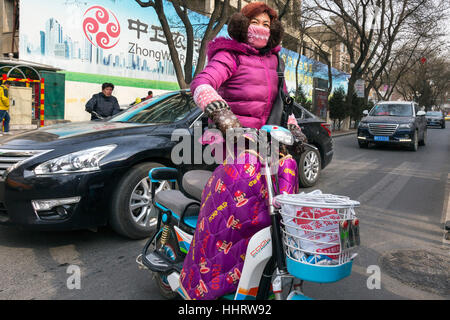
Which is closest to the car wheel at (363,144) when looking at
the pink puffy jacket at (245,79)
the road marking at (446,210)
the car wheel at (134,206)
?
the road marking at (446,210)

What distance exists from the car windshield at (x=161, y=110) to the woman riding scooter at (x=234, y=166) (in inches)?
87.2

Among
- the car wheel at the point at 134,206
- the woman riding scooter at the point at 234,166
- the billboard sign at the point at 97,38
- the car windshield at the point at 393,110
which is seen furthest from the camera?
the billboard sign at the point at 97,38

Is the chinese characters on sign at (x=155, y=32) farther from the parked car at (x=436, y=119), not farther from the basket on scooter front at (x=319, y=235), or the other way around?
the parked car at (x=436, y=119)

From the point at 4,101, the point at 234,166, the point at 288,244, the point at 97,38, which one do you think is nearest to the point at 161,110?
the point at 234,166

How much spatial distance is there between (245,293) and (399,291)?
1709 mm

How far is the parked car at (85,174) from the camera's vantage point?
340 cm

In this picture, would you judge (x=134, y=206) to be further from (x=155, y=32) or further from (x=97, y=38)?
(x=155, y=32)

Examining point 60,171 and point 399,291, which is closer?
point 399,291

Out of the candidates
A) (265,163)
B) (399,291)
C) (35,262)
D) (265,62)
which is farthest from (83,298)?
(399,291)

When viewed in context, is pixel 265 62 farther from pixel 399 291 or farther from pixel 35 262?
pixel 35 262

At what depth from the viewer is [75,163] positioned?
138 inches

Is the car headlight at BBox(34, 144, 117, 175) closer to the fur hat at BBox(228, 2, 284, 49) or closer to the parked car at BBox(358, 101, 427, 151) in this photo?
the fur hat at BBox(228, 2, 284, 49)

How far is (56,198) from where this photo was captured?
3408mm

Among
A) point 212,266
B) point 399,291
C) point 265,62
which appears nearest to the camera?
point 212,266
